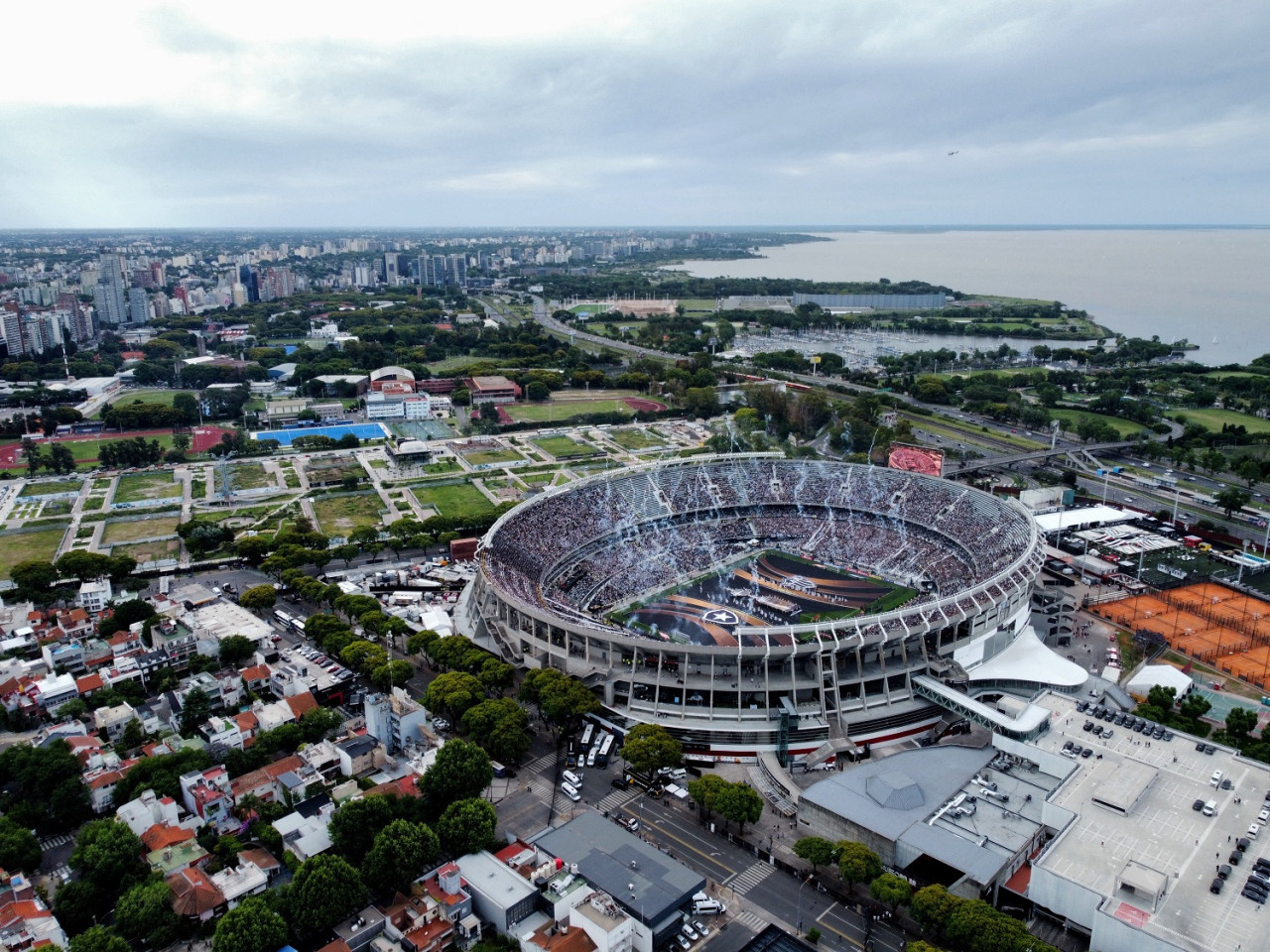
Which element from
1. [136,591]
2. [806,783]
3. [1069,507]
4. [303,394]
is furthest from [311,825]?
[303,394]

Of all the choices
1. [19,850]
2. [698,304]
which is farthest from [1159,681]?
[698,304]

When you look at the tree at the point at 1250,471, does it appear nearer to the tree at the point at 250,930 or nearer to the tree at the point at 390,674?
the tree at the point at 390,674

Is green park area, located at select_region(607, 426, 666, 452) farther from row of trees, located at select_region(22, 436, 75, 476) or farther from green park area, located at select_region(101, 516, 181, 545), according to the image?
row of trees, located at select_region(22, 436, 75, 476)

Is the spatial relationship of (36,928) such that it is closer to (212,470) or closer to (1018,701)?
(1018,701)

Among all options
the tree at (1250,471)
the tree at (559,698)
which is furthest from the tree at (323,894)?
the tree at (1250,471)

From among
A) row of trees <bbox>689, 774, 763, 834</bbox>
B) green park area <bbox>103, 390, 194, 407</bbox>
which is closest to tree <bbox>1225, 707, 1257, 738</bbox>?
row of trees <bbox>689, 774, 763, 834</bbox>
